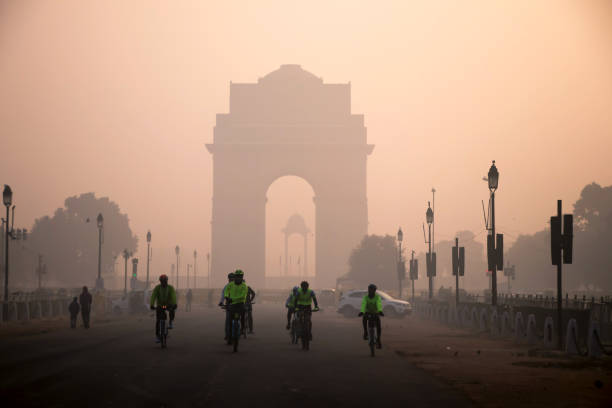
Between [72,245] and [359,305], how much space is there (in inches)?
3286

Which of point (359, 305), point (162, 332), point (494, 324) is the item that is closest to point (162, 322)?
point (162, 332)

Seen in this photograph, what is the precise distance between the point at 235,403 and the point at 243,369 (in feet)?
15.1

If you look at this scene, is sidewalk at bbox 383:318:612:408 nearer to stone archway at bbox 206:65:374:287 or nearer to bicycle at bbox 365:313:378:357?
bicycle at bbox 365:313:378:357

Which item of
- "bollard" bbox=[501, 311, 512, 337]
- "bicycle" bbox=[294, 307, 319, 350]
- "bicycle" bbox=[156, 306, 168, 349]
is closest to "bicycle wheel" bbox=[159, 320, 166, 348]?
"bicycle" bbox=[156, 306, 168, 349]

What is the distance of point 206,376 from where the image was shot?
14.9 meters

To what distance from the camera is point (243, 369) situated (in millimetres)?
16156

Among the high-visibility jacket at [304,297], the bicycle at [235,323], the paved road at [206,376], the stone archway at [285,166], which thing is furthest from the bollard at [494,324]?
the stone archway at [285,166]

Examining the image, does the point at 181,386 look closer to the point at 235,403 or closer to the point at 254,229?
the point at 235,403

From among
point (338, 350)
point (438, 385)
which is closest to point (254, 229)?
point (338, 350)

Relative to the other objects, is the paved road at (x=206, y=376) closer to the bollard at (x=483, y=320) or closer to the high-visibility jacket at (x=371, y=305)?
the high-visibility jacket at (x=371, y=305)

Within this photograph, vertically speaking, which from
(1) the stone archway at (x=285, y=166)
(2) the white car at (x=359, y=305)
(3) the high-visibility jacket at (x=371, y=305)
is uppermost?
(1) the stone archway at (x=285, y=166)

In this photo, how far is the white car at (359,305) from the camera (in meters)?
43.6

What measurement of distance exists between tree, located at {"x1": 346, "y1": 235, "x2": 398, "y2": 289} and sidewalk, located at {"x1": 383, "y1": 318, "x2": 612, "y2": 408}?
61374mm

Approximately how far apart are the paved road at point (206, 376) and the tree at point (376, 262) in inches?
2510
